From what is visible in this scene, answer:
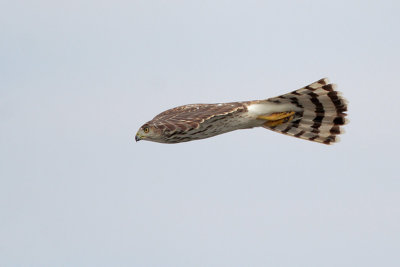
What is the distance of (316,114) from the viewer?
92.3 feet

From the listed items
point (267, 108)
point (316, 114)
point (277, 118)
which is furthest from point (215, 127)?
point (316, 114)

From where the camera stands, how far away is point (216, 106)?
85.9 ft

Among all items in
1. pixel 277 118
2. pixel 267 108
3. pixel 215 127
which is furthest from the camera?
pixel 277 118

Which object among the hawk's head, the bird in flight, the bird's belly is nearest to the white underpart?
the bird in flight

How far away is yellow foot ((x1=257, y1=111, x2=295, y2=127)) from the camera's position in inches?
1069

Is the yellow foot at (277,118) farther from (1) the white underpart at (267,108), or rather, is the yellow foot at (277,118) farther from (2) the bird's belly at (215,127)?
(2) the bird's belly at (215,127)

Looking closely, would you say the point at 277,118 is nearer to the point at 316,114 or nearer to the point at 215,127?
the point at 316,114

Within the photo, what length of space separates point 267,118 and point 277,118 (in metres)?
0.34

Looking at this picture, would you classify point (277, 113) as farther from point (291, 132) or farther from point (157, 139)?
point (157, 139)

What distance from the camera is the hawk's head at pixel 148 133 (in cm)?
2477

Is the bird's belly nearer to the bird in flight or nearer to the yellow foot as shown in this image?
the bird in flight

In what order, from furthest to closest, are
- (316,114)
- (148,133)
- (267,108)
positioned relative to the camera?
(316,114) → (267,108) → (148,133)

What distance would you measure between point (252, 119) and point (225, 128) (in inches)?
32.9

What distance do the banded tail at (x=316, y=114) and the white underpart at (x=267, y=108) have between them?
9cm
